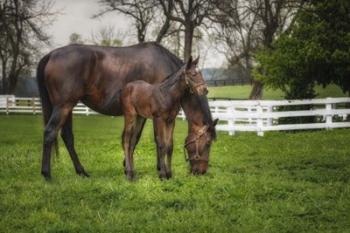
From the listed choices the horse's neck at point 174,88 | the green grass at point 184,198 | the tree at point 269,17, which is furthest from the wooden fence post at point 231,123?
the tree at point 269,17

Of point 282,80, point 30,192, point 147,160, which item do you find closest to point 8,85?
point 282,80

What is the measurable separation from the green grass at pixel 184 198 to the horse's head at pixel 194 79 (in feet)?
4.39

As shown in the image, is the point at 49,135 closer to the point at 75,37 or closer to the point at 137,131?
the point at 137,131

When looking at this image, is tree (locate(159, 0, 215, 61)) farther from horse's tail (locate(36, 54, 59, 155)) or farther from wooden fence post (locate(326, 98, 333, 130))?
horse's tail (locate(36, 54, 59, 155))

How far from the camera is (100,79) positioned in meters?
9.03

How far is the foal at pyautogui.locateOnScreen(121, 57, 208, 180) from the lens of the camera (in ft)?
27.4

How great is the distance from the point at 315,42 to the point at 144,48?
12520 mm

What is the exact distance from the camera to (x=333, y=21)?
20.9 m

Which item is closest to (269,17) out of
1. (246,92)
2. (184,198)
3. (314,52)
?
(314,52)

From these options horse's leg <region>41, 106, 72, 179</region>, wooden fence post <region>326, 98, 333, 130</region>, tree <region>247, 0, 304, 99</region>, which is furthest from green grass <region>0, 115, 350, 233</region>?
tree <region>247, 0, 304, 99</region>

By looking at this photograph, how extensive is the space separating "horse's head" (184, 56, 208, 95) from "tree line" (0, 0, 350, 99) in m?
12.3

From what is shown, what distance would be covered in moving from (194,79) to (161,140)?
1062 millimetres

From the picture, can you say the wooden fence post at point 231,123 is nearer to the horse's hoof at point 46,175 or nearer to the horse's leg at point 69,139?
the horse's leg at point 69,139

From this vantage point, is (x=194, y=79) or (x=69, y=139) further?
(x=69, y=139)
